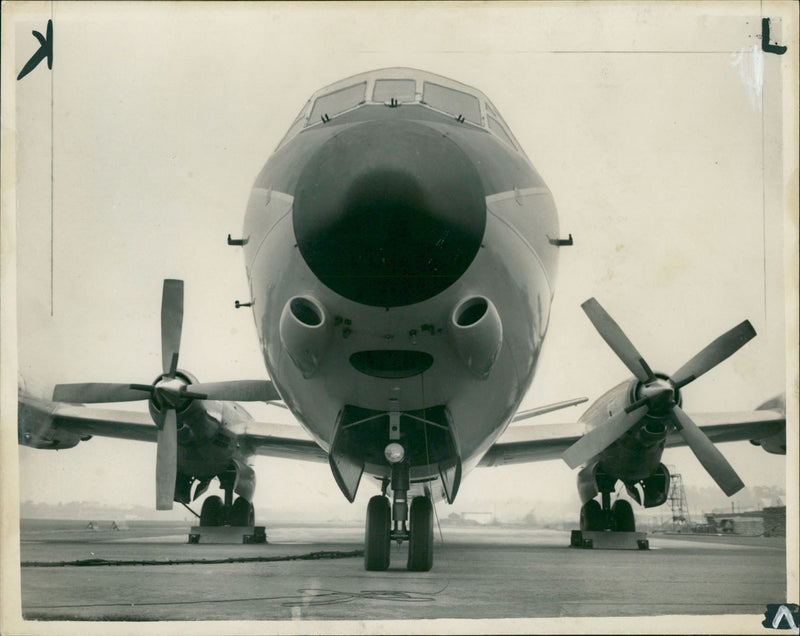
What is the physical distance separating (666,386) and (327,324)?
6.25 metres

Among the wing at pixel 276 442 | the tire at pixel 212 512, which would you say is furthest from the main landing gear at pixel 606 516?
the tire at pixel 212 512

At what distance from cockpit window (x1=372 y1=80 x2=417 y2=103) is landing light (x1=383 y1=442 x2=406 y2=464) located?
3484 mm

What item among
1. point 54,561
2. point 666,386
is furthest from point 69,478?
point 666,386

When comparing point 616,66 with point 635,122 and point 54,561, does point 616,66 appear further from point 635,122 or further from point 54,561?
point 54,561

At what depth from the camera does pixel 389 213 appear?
719 centimetres

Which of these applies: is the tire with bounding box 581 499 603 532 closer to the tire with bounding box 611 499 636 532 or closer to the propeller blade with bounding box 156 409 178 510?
the tire with bounding box 611 499 636 532

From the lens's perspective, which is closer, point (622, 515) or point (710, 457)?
point (710, 457)

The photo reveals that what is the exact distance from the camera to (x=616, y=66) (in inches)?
428

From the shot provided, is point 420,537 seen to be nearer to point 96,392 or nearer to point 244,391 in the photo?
point 244,391

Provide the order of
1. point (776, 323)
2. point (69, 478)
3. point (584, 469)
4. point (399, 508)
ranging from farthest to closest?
point (584, 469) < point (69, 478) < point (399, 508) < point (776, 323)

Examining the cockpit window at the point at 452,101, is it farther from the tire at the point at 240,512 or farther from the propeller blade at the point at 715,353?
the tire at the point at 240,512

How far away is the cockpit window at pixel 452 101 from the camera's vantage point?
29.3ft

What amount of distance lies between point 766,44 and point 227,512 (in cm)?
1315

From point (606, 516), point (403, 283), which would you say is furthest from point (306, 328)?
point (606, 516)
